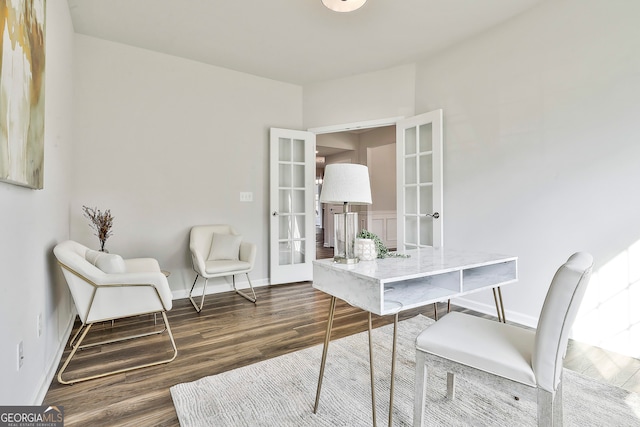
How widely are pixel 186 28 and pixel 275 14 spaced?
0.93m

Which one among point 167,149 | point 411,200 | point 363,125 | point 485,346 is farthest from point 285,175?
point 485,346

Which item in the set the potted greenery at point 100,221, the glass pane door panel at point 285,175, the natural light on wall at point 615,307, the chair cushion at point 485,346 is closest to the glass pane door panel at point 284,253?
the glass pane door panel at point 285,175

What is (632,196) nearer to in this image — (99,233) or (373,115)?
(373,115)

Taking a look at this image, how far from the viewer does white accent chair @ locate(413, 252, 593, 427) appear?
3.54ft

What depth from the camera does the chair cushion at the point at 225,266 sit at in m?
3.29

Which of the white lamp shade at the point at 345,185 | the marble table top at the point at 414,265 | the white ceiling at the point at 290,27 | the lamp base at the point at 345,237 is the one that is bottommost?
the marble table top at the point at 414,265

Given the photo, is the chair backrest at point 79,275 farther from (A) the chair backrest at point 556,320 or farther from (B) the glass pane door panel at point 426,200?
(B) the glass pane door panel at point 426,200

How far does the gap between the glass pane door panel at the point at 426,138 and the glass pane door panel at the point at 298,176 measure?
5.54 feet

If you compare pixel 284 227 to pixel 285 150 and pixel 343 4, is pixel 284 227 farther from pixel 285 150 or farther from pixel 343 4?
pixel 343 4

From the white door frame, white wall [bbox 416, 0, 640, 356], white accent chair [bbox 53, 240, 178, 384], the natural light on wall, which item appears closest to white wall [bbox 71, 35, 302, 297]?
the white door frame

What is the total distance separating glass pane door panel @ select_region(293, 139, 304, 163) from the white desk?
9.65 ft

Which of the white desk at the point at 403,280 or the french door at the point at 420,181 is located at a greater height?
the french door at the point at 420,181

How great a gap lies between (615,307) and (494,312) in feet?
3.04

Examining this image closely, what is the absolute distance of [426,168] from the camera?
3.62 meters
